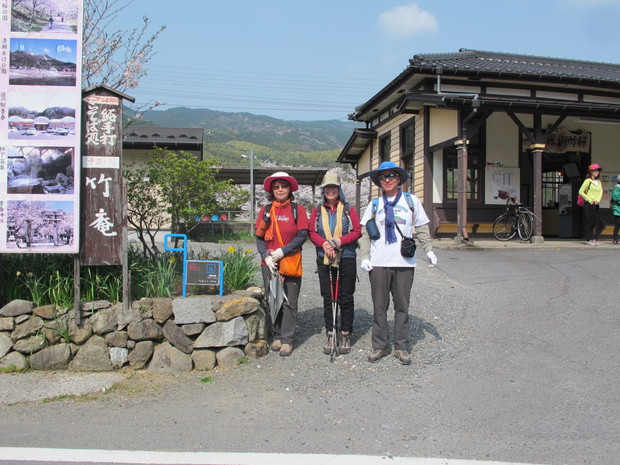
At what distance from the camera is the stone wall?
5055 millimetres

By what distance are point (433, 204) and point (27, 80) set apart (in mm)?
11162

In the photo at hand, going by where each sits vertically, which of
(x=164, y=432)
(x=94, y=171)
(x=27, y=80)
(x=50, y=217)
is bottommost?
(x=164, y=432)

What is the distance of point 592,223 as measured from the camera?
12641 millimetres

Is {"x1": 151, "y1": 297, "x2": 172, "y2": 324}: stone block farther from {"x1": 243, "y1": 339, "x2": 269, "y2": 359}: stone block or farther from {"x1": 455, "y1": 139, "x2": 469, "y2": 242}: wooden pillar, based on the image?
{"x1": 455, "y1": 139, "x2": 469, "y2": 242}: wooden pillar

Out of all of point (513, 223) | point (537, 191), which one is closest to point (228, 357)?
point (537, 191)

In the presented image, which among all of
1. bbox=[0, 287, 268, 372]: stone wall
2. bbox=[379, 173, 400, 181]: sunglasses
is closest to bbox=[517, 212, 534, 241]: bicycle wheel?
bbox=[379, 173, 400, 181]: sunglasses

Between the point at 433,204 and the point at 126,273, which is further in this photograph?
the point at 433,204

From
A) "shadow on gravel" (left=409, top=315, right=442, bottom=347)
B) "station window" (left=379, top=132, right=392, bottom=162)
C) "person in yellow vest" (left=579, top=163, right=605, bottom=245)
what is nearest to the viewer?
Answer: "shadow on gravel" (left=409, top=315, right=442, bottom=347)

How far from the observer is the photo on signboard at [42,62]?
199 inches

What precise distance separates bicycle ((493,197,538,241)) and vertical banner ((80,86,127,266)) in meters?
10.8

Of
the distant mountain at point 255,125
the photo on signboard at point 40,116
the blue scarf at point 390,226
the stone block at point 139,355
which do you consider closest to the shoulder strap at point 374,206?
the blue scarf at point 390,226

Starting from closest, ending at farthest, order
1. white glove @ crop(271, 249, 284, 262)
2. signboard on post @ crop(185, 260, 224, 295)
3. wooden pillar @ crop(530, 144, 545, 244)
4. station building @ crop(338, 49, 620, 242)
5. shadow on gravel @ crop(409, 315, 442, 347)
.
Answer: white glove @ crop(271, 249, 284, 262) → signboard on post @ crop(185, 260, 224, 295) → shadow on gravel @ crop(409, 315, 442, 347) → wooden pillar @ crop(530, 144, 545, 244) → station building @ crop(338, 49, 620, 242)

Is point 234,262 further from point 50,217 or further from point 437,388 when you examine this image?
point 437,388

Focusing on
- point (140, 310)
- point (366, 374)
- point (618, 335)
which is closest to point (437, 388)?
point (366, 374)
